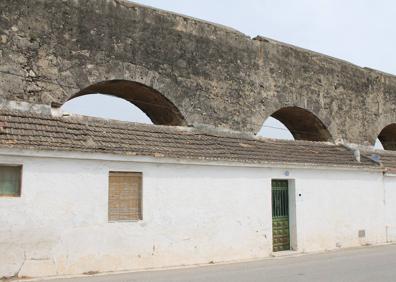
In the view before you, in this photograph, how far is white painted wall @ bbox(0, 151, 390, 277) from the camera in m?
8.77

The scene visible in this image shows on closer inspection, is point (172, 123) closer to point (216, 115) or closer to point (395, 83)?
point (216, 115)

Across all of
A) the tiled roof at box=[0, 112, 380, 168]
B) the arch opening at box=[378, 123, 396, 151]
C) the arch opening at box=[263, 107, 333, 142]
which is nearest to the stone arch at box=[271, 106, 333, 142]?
the arch opening at box=[263, 107, 333, 142]

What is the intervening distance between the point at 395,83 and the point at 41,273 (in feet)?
51.8

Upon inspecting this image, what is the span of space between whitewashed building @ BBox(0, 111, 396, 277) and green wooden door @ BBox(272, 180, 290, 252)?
0.03 metres

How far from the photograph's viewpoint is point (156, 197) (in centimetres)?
1041

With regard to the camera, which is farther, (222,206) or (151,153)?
(222,206)

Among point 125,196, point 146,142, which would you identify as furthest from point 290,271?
point 146,142

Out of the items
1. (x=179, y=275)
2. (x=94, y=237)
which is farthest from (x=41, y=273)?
(x=179, y=275)

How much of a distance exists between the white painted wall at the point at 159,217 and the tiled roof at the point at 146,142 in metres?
0.26

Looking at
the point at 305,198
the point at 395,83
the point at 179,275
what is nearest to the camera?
the point at 179,275

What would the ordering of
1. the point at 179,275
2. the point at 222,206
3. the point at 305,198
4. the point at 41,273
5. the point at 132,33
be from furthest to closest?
the point at 305,198
the point at 132,33
the point at 222,206
the point at 179,275
the point at 41,273

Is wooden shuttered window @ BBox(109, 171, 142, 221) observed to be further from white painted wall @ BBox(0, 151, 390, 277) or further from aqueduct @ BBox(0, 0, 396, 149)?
aqueduct @ BBox(0, 0, 396, 149)

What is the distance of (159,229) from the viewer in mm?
10312

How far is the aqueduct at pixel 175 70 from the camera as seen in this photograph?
36.3ft
